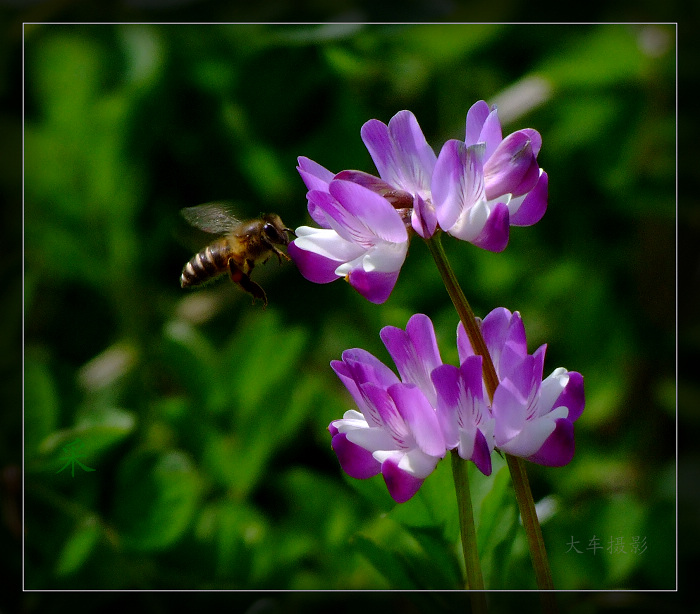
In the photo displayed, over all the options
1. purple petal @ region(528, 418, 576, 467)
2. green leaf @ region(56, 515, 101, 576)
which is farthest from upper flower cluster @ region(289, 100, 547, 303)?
green leaf @ region(56, 515, 101, 576)

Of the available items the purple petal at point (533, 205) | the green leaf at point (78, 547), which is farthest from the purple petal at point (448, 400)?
the green leaf at point (78, 547)

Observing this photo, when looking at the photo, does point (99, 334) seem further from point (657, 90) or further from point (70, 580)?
point (657, 90)

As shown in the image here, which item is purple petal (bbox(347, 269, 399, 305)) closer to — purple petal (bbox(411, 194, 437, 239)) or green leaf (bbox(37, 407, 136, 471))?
purple petal (bbox(411, 194, 437, 239))

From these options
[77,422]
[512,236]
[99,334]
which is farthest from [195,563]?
[512,236]

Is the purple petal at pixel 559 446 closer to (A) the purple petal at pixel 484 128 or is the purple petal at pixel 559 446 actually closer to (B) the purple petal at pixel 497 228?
(B) the purple petal at pixel 497 228

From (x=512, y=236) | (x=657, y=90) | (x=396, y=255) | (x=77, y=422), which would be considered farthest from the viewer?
(x=512, y=236)

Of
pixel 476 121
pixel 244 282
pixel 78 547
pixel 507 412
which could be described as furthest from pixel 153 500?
pixel 476 121
